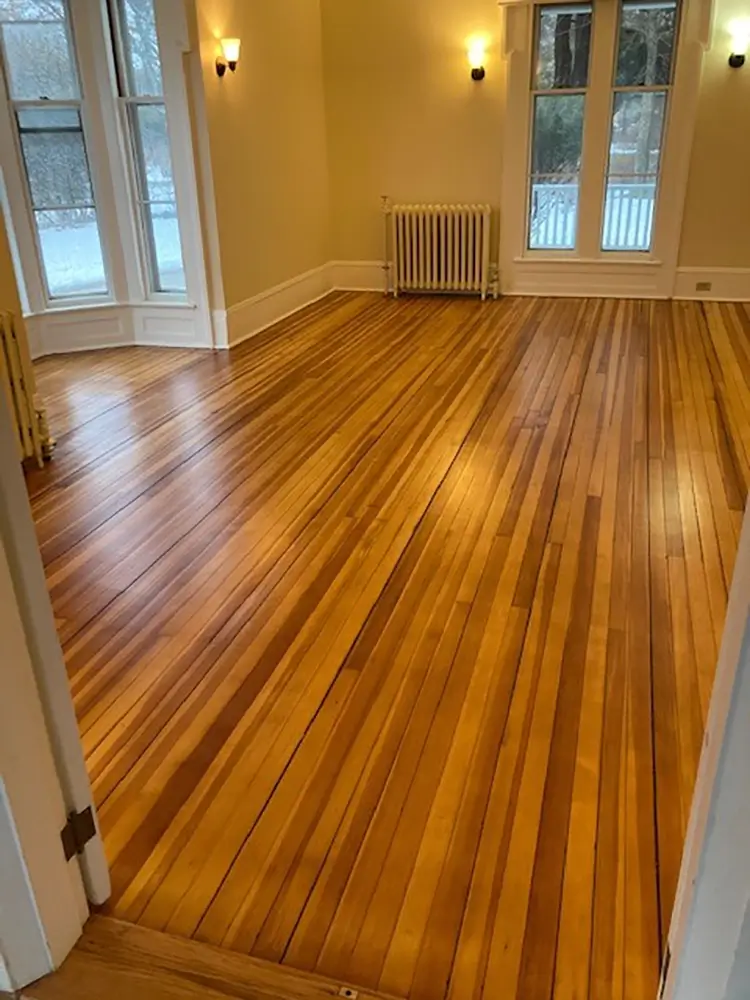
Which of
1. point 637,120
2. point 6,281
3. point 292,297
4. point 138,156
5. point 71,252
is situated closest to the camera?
point 6,281

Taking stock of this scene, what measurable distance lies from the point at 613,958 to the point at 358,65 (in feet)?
25.1

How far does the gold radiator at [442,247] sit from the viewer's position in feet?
24.0

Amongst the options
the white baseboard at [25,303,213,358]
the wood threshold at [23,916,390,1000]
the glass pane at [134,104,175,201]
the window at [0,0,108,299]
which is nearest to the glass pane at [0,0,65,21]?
the window at [0,0,108,299]

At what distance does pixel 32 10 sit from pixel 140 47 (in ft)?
2.27

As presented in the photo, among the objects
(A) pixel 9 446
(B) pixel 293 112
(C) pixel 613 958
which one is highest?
(B) pixel 293 112

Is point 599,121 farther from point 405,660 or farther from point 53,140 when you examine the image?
point 405,660

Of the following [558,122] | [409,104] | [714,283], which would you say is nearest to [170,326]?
[409,104]

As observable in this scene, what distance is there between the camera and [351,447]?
3.92m

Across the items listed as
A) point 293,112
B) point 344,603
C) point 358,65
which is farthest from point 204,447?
point 358,65

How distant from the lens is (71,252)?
18.6 ft

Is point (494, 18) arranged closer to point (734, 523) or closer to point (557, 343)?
point (557, 343)

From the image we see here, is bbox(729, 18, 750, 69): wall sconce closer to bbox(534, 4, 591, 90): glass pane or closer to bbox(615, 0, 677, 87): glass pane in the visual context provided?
bbox(615, 0, 677, 87): glass pane

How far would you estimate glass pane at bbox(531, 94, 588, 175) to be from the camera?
6852 millimetres

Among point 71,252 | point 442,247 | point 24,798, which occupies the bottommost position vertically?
point 24,798
